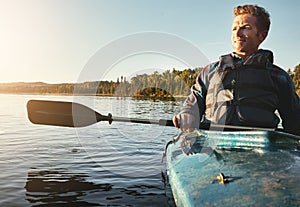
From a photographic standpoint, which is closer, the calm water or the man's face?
the man's face

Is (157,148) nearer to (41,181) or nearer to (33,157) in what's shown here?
(33,157)

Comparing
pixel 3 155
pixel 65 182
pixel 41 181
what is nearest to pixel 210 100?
pixel 65 182

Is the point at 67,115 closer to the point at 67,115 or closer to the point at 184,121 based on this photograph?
the point at 67,115

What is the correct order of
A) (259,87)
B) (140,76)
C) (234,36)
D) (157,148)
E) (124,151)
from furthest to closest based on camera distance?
(157,148) → (124,151) → (140,76) → (234,36) → (259,87)

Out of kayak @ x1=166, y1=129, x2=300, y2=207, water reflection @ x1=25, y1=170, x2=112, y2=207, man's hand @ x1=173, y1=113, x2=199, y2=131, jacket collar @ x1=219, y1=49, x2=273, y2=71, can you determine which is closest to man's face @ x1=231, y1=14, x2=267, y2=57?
jacket collar @ x1=219, y1=49, x2=273, y2=71

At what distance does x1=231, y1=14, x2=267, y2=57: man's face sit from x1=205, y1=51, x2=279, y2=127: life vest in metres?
0.18

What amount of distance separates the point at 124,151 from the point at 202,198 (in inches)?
241

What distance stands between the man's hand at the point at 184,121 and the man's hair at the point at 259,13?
149 centimetres

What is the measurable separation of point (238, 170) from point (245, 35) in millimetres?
1993

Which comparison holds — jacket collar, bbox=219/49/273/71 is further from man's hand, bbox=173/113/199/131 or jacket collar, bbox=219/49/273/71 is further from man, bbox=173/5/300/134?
man's hand, bbox=173/113/199/131

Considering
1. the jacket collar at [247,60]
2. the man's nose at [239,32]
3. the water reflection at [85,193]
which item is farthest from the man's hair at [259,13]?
the water reflection at [85,193]

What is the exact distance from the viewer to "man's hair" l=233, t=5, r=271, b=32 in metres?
4.14

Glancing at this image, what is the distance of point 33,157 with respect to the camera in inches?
294

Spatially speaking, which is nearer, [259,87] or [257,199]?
[257,199]
